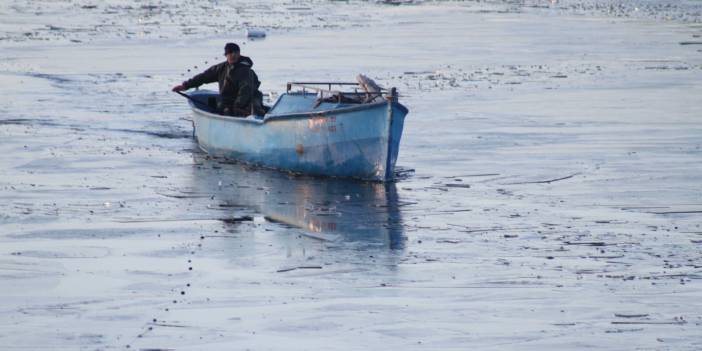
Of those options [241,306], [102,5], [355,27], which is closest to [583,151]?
[241,306]

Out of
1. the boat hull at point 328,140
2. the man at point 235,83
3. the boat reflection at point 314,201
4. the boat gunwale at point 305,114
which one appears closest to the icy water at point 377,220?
the boat reflection at point 314,201

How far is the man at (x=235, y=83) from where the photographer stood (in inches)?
840

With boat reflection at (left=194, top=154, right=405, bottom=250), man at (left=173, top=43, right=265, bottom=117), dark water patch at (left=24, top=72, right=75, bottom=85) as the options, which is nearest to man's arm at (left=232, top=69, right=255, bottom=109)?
man at (left=173, top=43, right=265, bottom=117)

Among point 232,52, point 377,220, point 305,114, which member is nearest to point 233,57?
point 232,52

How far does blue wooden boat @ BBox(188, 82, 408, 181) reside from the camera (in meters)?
19.4

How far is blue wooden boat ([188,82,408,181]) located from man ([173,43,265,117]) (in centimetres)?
42

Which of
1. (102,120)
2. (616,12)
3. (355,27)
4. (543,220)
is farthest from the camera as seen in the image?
(616,12)

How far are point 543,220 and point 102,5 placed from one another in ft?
143

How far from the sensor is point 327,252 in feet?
49.5

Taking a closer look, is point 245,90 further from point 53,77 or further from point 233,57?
point 53,77

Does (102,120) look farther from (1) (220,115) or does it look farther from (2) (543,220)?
(2) (543,220)

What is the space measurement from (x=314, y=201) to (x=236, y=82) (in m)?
3.75

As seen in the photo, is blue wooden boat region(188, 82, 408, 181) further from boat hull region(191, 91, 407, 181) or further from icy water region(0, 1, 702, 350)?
icy water region(0, 1, 702, 350)

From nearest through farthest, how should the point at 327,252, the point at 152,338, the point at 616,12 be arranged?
1. the point at 152,338
2. the point at 327,252
3. the point at 616,12
